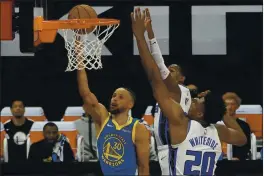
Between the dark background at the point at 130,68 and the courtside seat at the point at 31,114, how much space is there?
0.36m

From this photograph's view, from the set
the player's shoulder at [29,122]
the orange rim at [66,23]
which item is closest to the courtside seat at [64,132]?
the player's shoulder at [29,122]

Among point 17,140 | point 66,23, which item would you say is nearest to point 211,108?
point 66,23

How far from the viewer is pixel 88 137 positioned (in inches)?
401

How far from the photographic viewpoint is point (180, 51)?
11.7m

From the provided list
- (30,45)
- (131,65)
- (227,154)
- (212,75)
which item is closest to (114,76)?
(131,65)

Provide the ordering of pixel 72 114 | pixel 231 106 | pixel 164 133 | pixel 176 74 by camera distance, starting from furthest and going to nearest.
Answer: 1. pixel 72 114
2. pixel 231 106
3. pixel 176 74
4. pixel 164 133

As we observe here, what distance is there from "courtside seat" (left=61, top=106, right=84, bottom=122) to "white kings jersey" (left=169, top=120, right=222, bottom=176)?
15.9ft

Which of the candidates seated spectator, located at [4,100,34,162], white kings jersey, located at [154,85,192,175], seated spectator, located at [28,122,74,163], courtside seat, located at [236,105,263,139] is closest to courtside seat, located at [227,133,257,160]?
courtside seat, located at [236,105,263,139]

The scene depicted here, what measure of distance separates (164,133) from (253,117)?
13.7ft

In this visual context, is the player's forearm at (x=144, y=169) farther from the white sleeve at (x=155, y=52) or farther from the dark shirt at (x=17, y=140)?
the dark shirt at (x=17, y=140)

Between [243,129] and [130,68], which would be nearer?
[243,129]

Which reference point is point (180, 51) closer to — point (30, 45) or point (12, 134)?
point (12, 134)

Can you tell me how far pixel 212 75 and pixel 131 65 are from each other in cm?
112

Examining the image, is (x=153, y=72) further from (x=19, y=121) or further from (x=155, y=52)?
(x=19, y=121)
